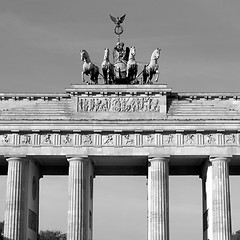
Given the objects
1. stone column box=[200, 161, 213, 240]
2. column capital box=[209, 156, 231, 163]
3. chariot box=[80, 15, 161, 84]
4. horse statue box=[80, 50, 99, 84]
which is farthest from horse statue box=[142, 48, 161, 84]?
stone column box=[200, 161, 213, 240]

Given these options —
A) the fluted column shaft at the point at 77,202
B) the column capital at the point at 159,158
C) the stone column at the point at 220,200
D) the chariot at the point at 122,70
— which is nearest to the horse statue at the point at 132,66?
the chariot at the point at 122,70

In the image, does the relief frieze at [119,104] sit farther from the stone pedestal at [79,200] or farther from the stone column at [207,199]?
the stone column at [207,199]

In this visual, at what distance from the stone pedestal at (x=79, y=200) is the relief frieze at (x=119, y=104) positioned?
486 cm

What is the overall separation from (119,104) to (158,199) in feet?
30.5

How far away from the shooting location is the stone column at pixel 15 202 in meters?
54.9

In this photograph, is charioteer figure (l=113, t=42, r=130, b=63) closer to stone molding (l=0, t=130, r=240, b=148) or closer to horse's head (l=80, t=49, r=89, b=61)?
horse's head (l=80, t=49, r=89, b=61)

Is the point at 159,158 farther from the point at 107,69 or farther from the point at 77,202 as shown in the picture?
the point at 107,69

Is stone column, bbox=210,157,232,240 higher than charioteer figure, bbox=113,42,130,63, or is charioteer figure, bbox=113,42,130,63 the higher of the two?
charioteer figure, bbox=113,42,130,63

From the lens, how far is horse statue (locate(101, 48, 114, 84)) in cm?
5872

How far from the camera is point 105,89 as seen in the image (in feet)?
189

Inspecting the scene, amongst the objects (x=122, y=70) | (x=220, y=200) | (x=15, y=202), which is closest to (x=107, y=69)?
(x=122, y=70)

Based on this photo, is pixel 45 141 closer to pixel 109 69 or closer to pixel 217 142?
pixel 109 69

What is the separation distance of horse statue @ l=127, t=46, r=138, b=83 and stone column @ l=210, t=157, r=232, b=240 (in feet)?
35.1

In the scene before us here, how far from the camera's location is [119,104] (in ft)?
189
